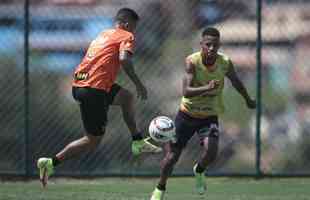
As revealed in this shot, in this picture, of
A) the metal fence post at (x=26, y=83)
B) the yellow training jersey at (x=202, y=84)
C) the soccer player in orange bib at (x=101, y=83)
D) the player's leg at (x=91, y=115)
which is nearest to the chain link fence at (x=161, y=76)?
the metal fence post at (x=26, y=83)

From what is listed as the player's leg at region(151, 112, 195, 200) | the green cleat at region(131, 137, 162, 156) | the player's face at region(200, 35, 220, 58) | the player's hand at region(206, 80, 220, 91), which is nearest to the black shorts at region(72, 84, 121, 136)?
the green cleat at region(131, 137, 162, 156)

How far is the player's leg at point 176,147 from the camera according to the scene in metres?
10.8

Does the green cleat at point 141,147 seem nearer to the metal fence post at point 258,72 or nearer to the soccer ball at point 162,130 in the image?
the soccer ball at point 162,130

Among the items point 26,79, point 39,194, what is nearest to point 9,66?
point 26,79

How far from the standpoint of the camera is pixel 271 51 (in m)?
14.3

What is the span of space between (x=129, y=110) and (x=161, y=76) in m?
3.12

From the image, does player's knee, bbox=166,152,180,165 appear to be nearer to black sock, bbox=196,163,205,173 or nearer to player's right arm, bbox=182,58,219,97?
black sock, bbox=196,163,205,173

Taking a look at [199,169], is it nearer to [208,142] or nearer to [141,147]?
[208,142]

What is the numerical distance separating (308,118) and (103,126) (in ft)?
14.1

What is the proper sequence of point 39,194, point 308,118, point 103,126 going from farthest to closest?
point 308,118
point 39,194
point 103,126

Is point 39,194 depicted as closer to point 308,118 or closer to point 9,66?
point 9,66

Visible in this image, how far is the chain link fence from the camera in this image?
14.2 meters

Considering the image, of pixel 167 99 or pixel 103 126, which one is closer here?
pixel 103 126

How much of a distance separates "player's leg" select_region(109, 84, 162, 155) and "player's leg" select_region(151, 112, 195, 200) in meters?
0.19
